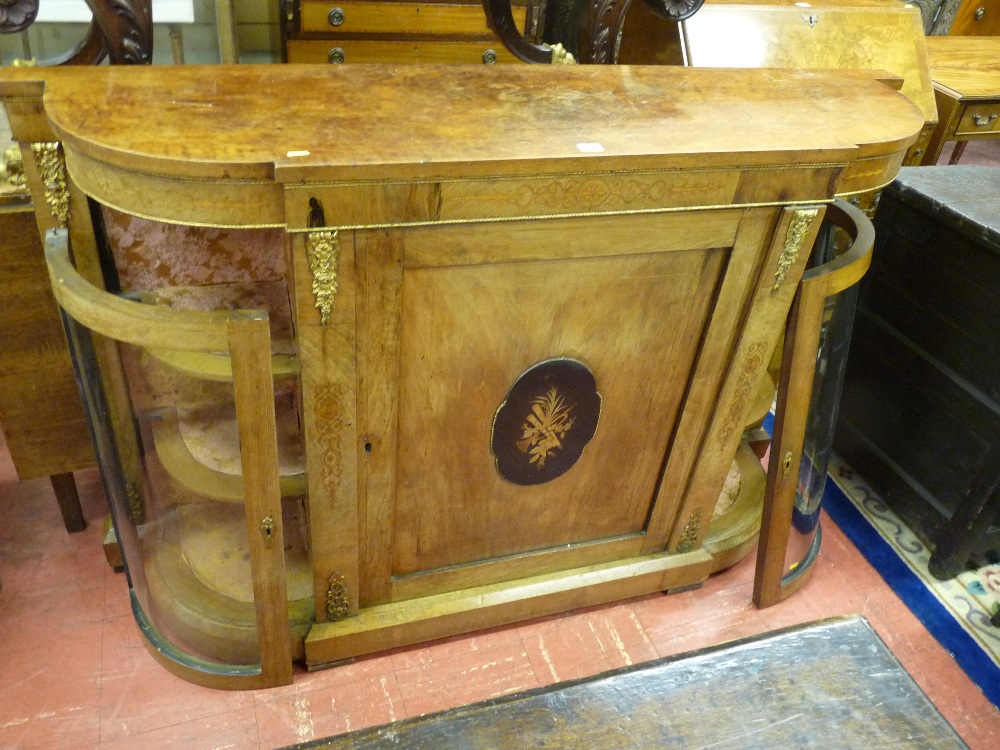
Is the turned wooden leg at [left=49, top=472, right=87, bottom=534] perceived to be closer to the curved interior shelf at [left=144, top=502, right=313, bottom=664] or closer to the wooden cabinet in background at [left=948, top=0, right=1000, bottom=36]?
the curved interior shelf at [left=144, top=502, right=313, bottom=664]

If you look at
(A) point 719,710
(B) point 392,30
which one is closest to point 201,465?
(A) point 719,710

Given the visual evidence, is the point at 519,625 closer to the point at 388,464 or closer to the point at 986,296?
the point at 388,464

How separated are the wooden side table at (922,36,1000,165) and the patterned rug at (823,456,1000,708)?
73.9 inches

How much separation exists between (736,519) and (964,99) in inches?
95.9

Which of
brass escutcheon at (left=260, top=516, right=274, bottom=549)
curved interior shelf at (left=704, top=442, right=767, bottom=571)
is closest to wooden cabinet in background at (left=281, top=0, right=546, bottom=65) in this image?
curved interior shelf at (left=704, top=442, right=767, bottom=571)

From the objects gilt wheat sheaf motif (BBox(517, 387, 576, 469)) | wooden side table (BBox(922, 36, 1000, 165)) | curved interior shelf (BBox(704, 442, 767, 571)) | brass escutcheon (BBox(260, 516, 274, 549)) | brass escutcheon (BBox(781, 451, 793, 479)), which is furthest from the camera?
wooden side table (BBox(922, 36, 1000, 165))

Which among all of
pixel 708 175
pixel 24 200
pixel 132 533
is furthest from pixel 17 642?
pixel 708 175

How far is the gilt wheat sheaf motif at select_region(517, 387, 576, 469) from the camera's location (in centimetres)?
173

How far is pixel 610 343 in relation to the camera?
1696mm

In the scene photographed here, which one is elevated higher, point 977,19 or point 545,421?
point 977,19

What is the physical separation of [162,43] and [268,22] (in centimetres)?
42

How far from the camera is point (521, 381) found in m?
1.68

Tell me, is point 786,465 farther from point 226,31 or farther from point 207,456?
point 226,31

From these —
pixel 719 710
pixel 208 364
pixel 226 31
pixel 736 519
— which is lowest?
pixel 736 519
